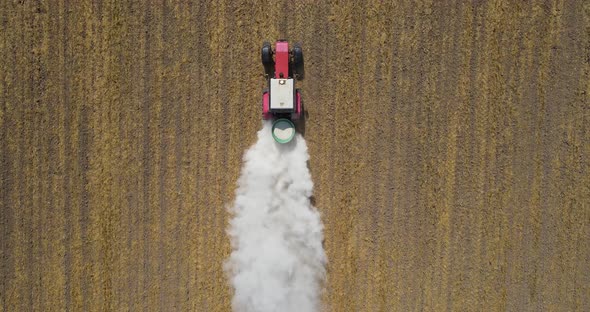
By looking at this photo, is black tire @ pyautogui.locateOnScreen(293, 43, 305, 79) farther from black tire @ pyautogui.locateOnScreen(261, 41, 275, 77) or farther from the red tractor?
black tire @ pyautogui.locateOnScreen(261, 41, 275, 77)

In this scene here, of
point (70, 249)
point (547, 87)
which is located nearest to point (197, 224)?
point (70, 249)

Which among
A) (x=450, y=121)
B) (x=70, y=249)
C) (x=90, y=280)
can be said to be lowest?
(x=90, y=280)

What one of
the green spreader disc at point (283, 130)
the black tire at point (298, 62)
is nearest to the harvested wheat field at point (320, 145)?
the black tire at point (298, 62)

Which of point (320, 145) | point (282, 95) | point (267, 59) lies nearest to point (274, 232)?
point (320, 145)

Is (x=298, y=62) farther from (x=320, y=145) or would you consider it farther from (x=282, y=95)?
(x=320, y=145)

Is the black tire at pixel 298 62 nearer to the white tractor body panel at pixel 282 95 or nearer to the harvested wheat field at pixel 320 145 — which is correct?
the harvested wheat field at pixel 320 145

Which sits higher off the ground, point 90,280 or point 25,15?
point 25,15

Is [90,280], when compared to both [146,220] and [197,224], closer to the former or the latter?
[146,220]

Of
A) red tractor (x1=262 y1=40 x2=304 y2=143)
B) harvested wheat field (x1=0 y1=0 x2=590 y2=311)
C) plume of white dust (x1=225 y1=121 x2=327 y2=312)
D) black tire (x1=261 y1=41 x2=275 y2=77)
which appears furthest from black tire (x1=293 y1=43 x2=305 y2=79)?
plume of white dust (x1=225 y1=121 x2=327 y2=312)
